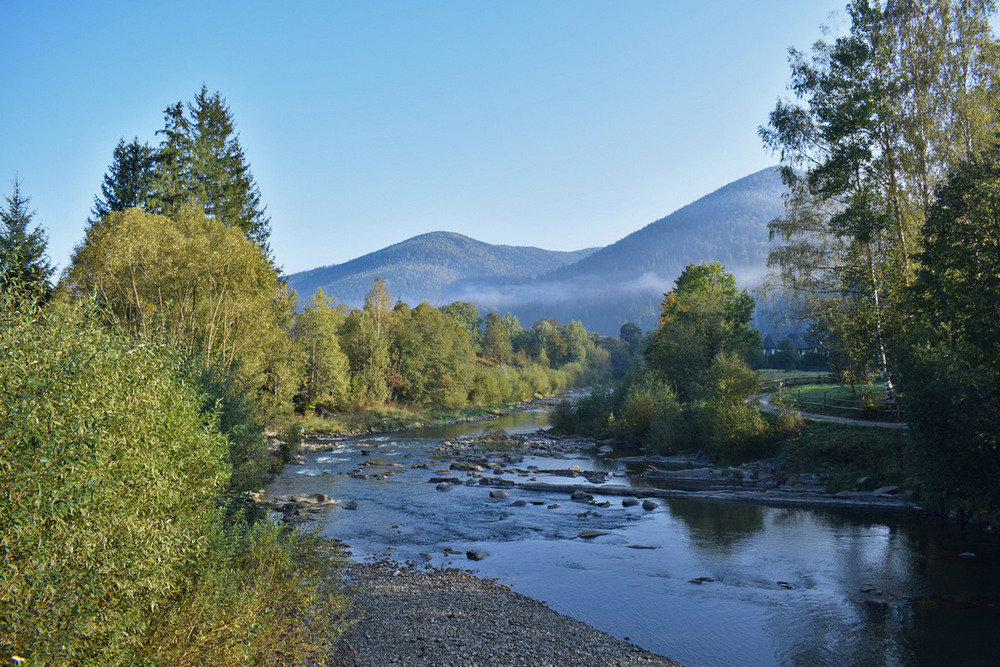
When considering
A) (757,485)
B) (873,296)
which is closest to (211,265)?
(757,485)

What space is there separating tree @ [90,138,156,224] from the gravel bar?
131ft

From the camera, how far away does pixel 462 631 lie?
46.4ft

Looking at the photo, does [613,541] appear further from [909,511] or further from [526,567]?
[909,511]

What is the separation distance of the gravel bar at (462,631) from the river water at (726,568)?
1.14m

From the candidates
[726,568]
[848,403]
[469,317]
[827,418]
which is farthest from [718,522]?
[469,317]

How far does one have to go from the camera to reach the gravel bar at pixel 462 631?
1275cm

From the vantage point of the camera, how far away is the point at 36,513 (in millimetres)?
6031

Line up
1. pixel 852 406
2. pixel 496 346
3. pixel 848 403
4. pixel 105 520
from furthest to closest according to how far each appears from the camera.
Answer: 1. pixel 496 346
2. pixel 848 403
3. pixel 852 406
4. pixel 105 520

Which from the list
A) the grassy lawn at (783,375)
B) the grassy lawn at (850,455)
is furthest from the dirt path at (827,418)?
the grassy lawn at (783,375)

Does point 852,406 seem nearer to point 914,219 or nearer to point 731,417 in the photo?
point 731,417

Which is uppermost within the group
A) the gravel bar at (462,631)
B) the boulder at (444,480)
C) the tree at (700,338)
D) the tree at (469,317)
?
the tree at (469,317)

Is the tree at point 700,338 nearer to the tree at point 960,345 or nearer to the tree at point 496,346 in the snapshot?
the tree at point 960,345

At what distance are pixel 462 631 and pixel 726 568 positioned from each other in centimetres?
979

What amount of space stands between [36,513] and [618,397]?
49609 millimetres
